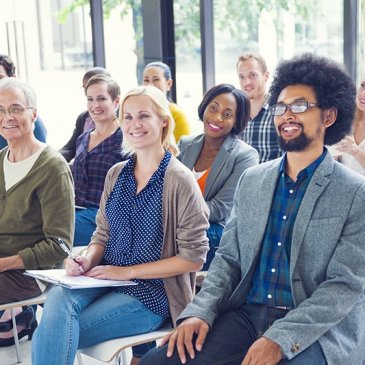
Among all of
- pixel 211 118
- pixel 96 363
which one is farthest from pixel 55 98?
pixel 96 363

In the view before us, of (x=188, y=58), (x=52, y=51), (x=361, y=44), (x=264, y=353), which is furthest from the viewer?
(x=52, y=51)

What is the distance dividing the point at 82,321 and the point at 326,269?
2.70 ft

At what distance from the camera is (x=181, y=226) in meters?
2.45

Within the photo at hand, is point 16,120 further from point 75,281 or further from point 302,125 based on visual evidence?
point 302,125

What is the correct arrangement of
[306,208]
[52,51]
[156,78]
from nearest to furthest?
[306,208] < [156,78] < [52,51]

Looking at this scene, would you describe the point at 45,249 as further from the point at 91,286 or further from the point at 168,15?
the point at 168,15

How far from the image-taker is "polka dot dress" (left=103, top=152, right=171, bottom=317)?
244cm

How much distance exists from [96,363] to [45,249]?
0.70m

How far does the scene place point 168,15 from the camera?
5500 millimetres

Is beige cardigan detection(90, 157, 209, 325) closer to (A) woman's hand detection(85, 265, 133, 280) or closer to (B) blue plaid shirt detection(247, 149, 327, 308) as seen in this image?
(A) woman's hand detection(85, 265, 133, 280)

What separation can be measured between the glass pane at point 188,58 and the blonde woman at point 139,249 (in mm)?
2705

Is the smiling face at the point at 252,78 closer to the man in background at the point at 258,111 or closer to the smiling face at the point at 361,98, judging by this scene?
the man in background at the point at 258,111

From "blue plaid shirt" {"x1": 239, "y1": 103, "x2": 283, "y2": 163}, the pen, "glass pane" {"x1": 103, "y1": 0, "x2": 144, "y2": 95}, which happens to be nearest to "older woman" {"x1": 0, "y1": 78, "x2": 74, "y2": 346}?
the pen

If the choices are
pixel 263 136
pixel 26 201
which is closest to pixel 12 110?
pixel 26 201
